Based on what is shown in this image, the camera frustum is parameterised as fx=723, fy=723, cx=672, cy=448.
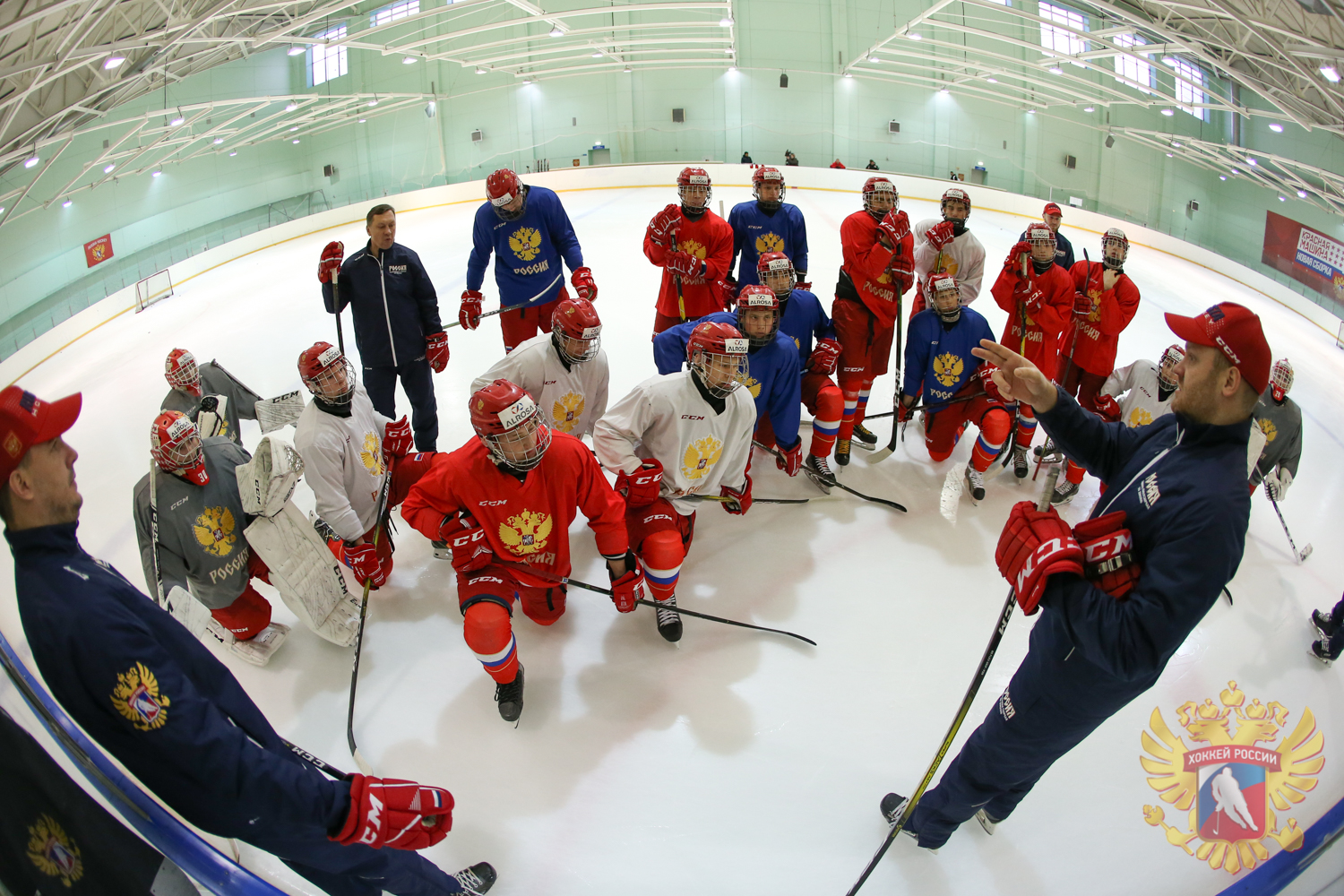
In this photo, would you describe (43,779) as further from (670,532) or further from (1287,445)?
(1287,445)

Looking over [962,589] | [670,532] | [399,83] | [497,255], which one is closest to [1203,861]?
[962,589]

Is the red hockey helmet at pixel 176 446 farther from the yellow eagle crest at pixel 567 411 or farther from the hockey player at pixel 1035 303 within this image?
the hockey player at pixel 1035 303

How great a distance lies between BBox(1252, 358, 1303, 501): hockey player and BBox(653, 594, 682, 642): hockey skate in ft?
8.38

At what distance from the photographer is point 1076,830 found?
2305 mm

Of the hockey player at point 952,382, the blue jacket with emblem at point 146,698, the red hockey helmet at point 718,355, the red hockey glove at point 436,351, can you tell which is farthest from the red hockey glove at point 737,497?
the blue jacket with emblem at point 146,698

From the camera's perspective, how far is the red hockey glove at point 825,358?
4152mm

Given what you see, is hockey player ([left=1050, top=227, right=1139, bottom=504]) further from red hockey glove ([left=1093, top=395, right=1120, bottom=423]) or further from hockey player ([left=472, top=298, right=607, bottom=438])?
hockey player ([left=472, top=298, right=607, bottom=438])

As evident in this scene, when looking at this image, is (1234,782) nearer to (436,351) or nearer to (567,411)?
(567,411)

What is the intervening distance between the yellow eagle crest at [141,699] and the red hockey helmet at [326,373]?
1761 millimetres

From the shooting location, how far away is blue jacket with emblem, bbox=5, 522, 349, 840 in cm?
129

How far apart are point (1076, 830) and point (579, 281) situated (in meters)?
3.56

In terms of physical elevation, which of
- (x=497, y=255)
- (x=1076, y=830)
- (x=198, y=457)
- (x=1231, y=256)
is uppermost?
(x=497, y=255)

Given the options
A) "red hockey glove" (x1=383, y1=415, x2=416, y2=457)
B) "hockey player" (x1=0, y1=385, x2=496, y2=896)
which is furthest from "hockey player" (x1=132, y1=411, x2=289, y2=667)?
"hockey player" (x1=0, y1=385, x2=496, y2=896)

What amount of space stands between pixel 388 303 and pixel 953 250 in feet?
11.7
